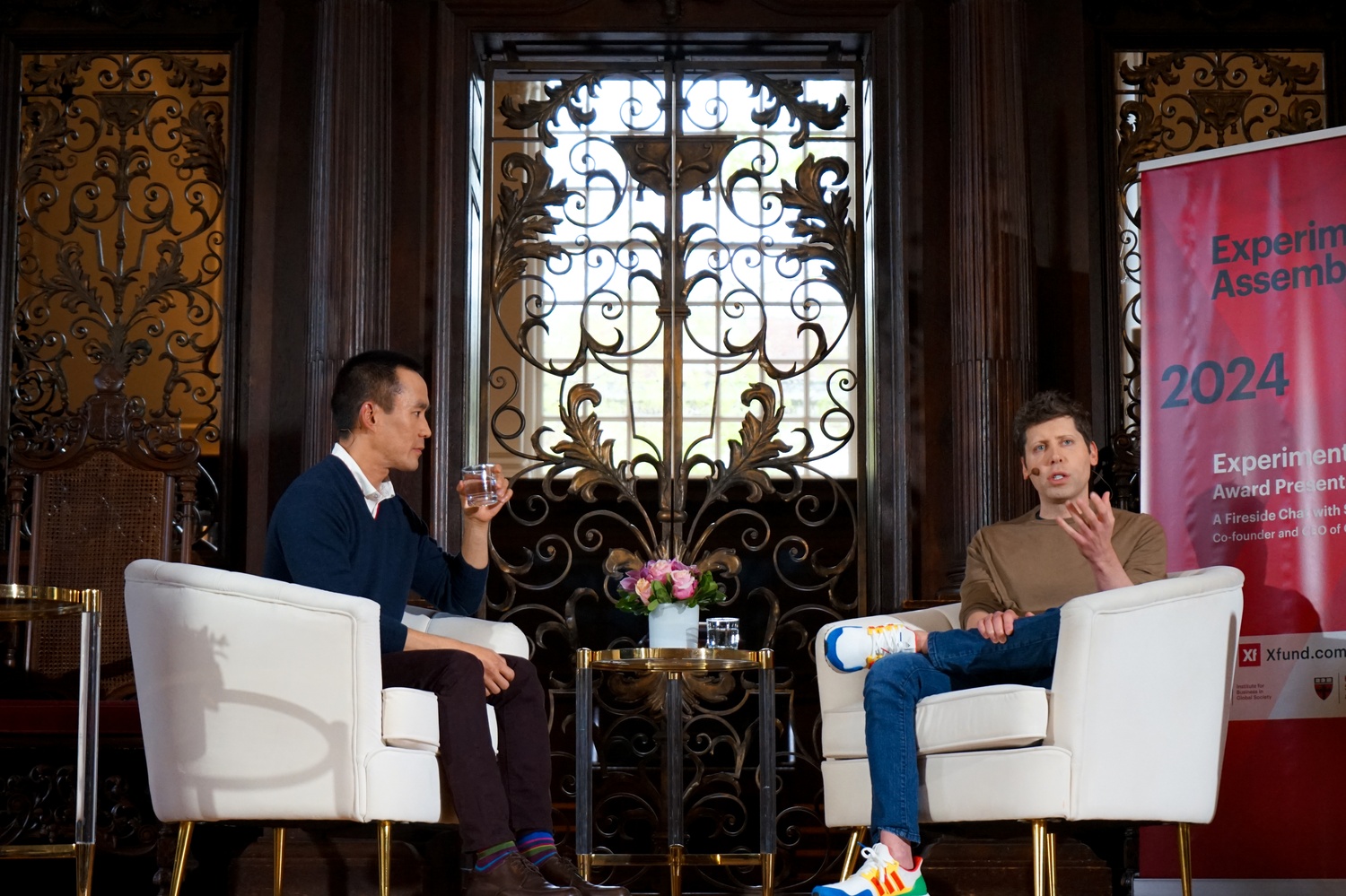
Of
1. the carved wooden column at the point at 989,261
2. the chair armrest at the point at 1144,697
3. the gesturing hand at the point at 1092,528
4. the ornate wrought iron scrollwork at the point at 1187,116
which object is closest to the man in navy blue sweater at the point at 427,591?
the chair armrest at the point at 1144,697

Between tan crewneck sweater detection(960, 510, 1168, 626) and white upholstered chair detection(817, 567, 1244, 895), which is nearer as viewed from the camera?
white upholstered chair detection(817, 567, 1244, 895)

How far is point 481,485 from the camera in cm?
361

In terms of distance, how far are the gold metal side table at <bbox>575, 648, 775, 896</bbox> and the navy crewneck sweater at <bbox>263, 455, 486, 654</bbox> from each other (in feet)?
1.30

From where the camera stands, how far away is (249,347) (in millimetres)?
4887

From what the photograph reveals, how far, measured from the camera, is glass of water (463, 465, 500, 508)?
3609mm

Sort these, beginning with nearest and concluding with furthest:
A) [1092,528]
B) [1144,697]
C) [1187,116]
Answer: [1144,697] < [1092,528] < [1187,116]

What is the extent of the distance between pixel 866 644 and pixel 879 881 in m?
0.60

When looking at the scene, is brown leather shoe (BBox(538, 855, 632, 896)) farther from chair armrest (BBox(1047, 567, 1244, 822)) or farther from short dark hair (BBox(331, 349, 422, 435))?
short dark hair (BBox(331, 349, 422, 435))

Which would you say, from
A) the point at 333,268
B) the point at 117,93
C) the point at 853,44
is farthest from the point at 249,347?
the point at 853,44

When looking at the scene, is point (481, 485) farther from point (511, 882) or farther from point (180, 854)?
point (180, 854)

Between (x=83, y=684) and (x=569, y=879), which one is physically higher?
(x=83, y=684)

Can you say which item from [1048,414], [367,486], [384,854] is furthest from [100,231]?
[1048,414]

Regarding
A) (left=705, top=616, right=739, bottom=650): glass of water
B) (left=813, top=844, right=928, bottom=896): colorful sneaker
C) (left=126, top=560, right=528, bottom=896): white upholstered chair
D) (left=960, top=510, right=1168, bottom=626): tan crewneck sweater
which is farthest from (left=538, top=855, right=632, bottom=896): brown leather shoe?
(left=960, top=510, right=1168, bottom=626): tan crewneck sweater

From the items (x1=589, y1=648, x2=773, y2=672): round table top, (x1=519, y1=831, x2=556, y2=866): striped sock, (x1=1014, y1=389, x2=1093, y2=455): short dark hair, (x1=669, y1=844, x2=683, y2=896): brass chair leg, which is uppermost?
(x1=1014, y1=389, x2=1093, y2=455): short dark hair
